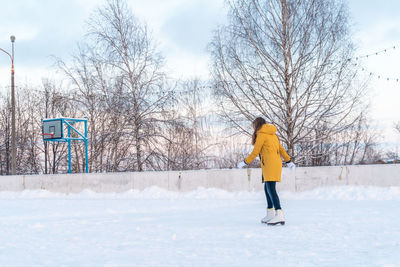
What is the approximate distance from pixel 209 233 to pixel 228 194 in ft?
18.7

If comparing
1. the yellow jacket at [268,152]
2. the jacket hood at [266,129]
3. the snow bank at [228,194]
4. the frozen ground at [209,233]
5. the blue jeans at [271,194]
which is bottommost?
the frozen ground at [209,233]

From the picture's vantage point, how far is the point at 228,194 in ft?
37.5

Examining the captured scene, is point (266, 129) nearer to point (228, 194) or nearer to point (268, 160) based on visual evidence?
point (268, 160)

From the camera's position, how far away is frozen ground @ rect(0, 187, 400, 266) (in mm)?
4219

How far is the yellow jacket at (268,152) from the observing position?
6.56m

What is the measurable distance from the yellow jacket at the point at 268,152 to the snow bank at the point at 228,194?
4171 millimetres

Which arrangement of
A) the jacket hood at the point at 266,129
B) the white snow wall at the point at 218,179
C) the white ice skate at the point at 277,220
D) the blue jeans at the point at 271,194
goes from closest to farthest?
the white ice skate at the point at 277,220, the blue jeans at the point at 271,194, the jacket hood at the point at 266,129, the white snow wall at the point at 218,179

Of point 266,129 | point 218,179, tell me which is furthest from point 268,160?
point 218,179

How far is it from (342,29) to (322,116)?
9.95ft

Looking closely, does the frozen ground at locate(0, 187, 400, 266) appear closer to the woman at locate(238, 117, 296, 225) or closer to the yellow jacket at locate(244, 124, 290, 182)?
the woman at locate(238, 117, 296, 225)

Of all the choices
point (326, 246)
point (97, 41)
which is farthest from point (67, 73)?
point (326, 246)

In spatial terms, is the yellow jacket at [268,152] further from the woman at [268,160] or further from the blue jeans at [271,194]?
the blue jeans at [271,194]

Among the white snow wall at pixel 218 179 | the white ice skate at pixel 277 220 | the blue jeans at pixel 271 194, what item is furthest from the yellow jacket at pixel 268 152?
the white snow wall at pixel 218 179

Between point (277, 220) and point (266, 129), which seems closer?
point (277, 220)
